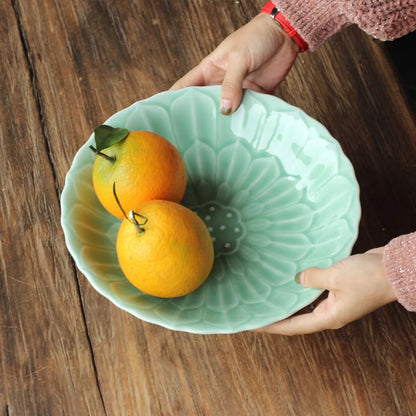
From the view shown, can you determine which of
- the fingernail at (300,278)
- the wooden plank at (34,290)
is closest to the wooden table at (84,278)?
the wooden plank at (34,290)

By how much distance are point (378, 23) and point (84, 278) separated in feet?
1.69

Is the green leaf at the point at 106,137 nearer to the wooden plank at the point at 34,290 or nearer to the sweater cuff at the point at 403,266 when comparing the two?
the wooden plank at the point at 34,290

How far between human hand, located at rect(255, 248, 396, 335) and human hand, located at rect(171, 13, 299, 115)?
25cm

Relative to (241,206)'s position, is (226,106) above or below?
above

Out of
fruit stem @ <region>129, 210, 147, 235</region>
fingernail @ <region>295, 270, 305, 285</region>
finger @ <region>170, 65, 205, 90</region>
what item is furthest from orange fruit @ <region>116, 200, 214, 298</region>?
finger @ <region>170, 65, 205, 90</region>

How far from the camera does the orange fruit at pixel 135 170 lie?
0.50 meters

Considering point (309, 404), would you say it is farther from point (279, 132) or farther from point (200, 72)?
point (200, 72)

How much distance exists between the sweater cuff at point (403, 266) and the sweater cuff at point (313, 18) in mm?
328

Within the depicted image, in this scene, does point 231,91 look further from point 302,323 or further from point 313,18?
point 302,323

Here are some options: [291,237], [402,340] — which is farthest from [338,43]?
[402,340]

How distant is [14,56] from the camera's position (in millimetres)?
752

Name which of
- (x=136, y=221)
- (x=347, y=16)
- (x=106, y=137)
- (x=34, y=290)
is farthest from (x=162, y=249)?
(x=347, y=16)

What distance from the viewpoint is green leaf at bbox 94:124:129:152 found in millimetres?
499

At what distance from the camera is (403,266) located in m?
0.50
